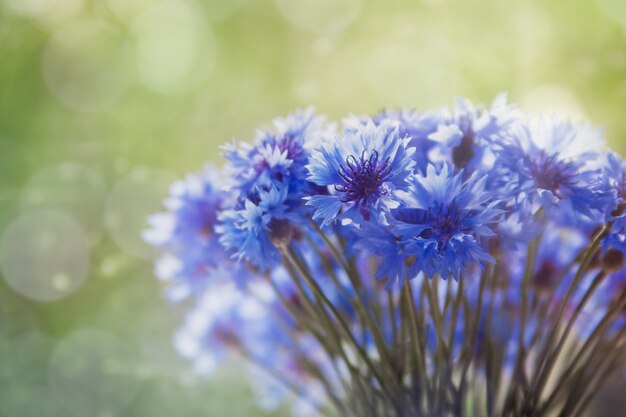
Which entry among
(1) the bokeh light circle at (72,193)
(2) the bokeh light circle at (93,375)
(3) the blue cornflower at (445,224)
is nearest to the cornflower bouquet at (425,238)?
(3) the blue cornflower at (445,224)

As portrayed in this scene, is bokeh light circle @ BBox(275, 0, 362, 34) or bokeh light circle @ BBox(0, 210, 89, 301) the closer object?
bokeh light circle @ BBox(0, 210, 89, 301)

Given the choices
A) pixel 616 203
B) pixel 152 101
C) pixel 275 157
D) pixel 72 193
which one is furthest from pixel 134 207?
pixel 616 203

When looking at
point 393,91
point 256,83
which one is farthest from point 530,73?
point 256,83

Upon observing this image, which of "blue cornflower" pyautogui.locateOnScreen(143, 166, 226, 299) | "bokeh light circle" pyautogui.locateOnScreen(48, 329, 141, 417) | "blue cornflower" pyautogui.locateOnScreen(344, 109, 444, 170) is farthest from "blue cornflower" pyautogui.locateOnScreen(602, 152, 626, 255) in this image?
"bokeh light circle" pyautogui.locateOnScreen(48, 329, 141, 417)

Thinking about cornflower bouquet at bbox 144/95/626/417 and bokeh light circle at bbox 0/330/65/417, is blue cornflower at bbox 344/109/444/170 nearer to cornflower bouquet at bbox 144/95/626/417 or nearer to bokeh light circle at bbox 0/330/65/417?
cornflower bouquet at bbox 144/95/626/417

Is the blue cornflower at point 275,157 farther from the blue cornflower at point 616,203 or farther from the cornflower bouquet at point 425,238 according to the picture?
the blue cornflower at point 616,203
